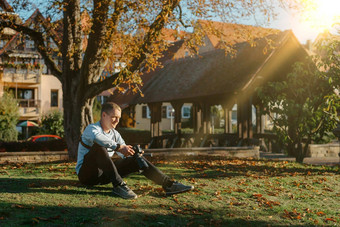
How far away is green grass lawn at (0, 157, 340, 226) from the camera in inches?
184

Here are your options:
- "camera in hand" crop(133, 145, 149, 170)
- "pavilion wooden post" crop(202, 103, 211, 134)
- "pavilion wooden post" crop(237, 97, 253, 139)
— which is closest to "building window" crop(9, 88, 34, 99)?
"pavilion wooden post" crop(202, 103, 211, 134)

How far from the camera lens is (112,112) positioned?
5621 mm

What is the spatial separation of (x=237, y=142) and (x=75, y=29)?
938 cm

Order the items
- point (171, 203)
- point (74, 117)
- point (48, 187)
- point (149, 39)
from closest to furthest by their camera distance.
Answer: point (171, 203) → point (48, 187) → point (149, 39) → point (74, 117)

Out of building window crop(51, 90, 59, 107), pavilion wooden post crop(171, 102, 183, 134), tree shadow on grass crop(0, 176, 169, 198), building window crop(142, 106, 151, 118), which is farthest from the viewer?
building window crop(142, 106, 151, 118)

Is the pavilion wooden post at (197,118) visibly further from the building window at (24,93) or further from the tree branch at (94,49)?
the building window at (24,93)

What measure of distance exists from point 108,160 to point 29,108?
121 feet

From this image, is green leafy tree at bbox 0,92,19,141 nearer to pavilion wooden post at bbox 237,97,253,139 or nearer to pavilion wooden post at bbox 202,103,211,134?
pavilion wooden post at bbox 202,103,211,134

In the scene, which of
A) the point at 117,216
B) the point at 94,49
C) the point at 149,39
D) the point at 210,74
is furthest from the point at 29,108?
the point at 117,216

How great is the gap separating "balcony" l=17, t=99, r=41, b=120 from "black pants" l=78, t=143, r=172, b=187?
3583 centimetres

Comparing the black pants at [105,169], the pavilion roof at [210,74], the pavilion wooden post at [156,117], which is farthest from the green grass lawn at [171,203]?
the pavilion wooden post at [156,117]

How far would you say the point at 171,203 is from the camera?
553 centimetres

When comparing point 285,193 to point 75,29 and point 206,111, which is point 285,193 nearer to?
point 75,29

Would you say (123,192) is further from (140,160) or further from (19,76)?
(19,76)
